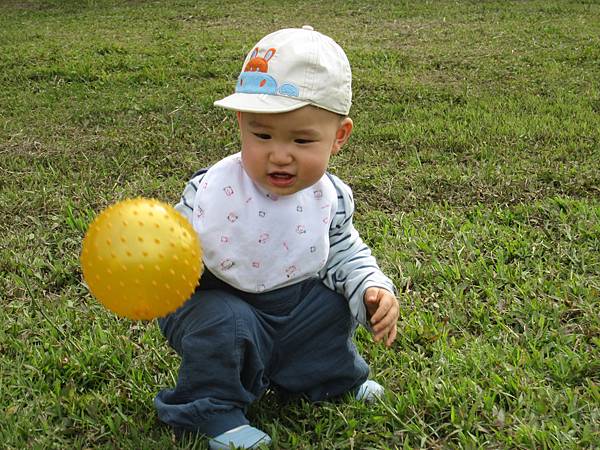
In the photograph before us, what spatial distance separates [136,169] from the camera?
4.43 meters

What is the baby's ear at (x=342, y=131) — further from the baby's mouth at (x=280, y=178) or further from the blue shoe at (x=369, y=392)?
the blue shoe at (x=369, y=392)

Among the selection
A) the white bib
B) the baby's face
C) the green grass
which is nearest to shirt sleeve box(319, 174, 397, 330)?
the white bib

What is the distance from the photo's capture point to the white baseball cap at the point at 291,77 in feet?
6.62

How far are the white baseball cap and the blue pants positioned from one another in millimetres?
532

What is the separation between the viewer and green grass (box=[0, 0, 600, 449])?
2.34 meters

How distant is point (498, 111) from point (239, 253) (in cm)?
365

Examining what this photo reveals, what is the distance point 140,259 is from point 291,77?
0.60 meters

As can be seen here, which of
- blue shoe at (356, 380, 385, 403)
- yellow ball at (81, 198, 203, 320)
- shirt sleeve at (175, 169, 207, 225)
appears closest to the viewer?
yellow ball at (81, 198, 203, 320)

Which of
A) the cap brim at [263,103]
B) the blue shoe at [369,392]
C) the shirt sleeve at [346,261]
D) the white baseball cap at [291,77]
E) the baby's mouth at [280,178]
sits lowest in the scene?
the blue shoe at [369,392]

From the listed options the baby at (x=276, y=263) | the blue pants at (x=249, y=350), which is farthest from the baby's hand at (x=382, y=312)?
the blue pants at (x=249, y=350)

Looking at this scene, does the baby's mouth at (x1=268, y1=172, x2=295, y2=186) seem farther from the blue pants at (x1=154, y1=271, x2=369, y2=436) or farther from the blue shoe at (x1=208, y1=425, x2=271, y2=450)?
the blue shoe at (x1=208, y1=425, x2=271, y2=450)

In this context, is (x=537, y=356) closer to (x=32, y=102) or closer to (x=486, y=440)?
(x=486, y=440)

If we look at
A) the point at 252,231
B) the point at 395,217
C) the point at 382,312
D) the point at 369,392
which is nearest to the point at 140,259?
the point at 252,231

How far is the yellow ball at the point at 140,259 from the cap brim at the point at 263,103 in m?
0.32
